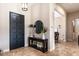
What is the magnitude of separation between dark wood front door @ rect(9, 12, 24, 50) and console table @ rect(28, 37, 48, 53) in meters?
0.15

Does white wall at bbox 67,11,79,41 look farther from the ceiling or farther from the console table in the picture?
the console table

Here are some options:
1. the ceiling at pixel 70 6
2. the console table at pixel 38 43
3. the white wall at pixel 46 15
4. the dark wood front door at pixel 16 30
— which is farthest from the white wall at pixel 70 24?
the dark wood front door at pixel 16 30

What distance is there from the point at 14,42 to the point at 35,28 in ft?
1.37

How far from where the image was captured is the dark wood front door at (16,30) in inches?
65.4

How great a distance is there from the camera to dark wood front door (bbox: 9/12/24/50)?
166 centimetres

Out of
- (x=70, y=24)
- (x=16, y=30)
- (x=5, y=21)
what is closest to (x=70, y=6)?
(x=70, y=24)

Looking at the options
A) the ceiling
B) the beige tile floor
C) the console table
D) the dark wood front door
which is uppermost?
the ceiling

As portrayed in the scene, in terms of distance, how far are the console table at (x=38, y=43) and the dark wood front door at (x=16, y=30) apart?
154 mm

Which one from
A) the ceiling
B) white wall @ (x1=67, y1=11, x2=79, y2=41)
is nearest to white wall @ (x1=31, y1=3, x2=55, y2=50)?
the ceiling

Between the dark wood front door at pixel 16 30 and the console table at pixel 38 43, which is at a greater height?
the dark wood front door at pixel 16 30

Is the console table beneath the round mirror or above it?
beneath

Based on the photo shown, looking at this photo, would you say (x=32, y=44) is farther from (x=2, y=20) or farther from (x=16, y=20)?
(x=2, y=20)

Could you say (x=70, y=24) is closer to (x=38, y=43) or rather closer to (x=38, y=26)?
(x=38, y=26)

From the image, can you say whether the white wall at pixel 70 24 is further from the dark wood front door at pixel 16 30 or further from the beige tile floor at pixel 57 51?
the dark wood front door at pixel 16 30
